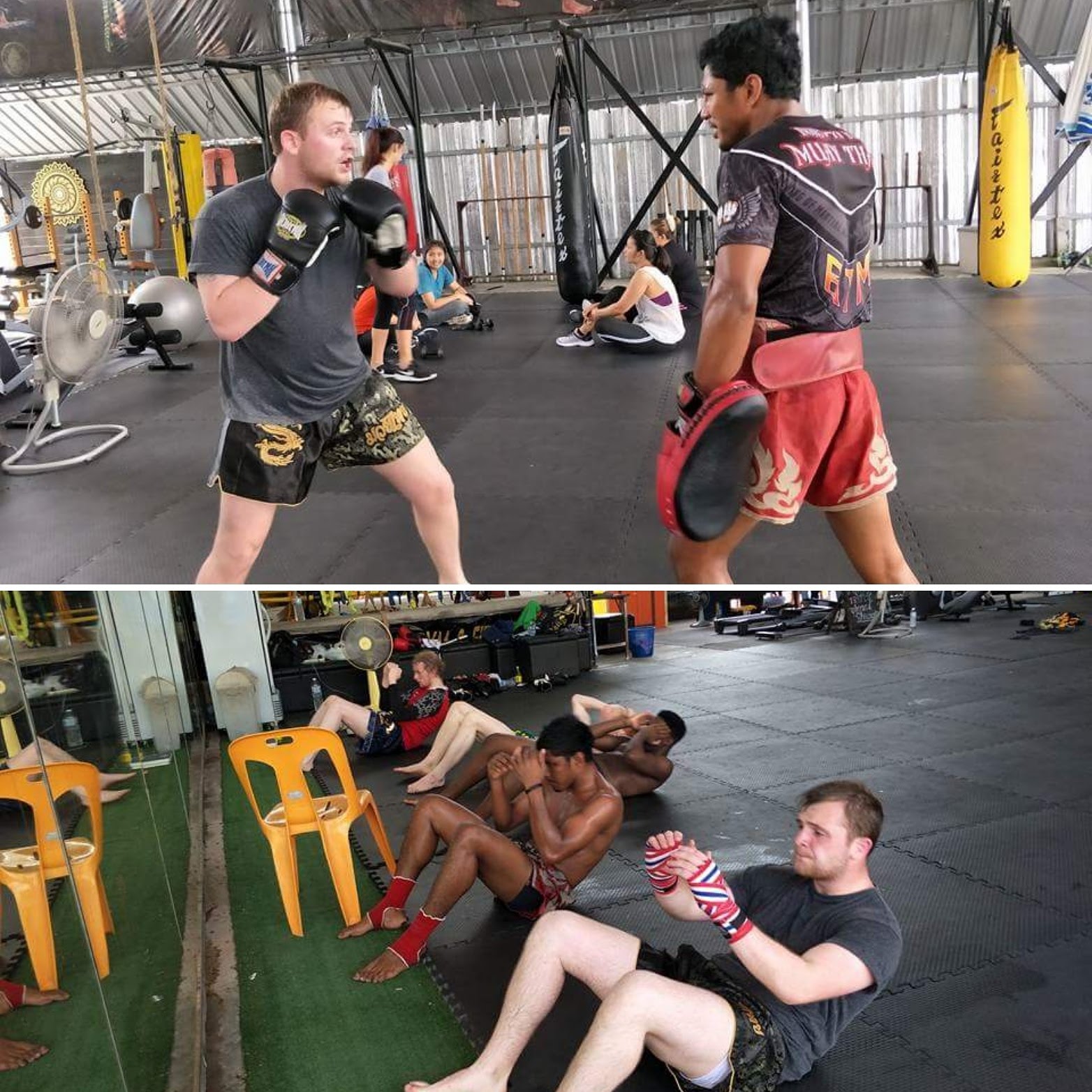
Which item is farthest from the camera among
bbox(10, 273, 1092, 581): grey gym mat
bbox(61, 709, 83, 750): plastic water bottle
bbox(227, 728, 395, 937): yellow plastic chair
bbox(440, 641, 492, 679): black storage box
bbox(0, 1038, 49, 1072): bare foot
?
bbox(440, 641, 492, 679): black storage box

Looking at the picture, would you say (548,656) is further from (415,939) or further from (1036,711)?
(1036,711)

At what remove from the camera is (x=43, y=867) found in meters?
1.38

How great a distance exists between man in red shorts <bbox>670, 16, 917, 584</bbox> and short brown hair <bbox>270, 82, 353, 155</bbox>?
1.97 ft

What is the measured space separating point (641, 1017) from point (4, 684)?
1344 mm

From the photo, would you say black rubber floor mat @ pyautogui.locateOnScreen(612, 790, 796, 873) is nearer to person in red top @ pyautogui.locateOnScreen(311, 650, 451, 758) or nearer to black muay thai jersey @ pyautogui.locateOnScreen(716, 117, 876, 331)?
A: person in red top @ pyautogui.locateOnScreen(311, 650, 451, 758)

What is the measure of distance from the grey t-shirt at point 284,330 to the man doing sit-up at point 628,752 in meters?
1.45

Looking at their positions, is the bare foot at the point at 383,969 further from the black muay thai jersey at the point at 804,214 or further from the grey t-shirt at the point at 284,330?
the black muay thai jersey at the point at 804,214

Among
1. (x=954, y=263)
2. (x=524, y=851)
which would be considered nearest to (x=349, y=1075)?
(x=524, y=851)

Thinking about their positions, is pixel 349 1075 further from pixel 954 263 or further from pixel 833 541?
pixel 954 263

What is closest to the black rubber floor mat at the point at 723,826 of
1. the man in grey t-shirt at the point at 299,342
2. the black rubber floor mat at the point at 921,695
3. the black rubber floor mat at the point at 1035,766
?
the black rubber floor mat at the point at 921,695

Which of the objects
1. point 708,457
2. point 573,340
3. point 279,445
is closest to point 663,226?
point 708,457

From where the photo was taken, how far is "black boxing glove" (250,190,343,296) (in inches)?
62.3

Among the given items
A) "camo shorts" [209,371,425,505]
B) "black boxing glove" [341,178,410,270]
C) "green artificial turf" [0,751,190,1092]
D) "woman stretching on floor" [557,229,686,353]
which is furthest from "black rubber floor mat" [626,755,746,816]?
"black boxing glove" [341,178,410,270]

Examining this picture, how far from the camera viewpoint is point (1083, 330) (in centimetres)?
278
